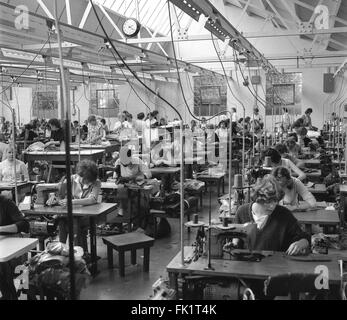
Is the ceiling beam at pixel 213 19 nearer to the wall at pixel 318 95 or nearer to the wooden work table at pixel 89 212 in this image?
the wooden work table at pixel 89 212

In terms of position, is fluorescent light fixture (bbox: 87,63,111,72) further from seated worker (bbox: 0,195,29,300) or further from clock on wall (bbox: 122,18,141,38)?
seated worker (bbox: 0,195,29,300)

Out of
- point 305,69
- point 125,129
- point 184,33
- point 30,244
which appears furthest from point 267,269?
point 305,69

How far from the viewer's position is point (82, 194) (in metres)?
4.86

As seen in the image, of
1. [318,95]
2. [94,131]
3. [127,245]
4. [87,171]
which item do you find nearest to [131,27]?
[87,171]

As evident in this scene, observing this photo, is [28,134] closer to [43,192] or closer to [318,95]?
[43,192]

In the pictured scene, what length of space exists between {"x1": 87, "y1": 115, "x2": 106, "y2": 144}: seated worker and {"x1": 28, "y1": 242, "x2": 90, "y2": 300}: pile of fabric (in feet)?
24.4

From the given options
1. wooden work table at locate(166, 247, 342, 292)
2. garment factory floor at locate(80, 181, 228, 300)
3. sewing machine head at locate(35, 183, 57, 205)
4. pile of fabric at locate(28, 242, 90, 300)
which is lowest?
garment factory floor at locate(80, 181, 228, 300)

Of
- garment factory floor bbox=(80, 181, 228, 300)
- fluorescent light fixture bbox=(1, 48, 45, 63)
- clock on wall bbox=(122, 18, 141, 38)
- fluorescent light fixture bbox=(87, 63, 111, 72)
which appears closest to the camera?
garment factory floor bbox=(80, 181, 228, 300)

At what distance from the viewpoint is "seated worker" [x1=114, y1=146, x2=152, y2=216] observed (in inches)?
230

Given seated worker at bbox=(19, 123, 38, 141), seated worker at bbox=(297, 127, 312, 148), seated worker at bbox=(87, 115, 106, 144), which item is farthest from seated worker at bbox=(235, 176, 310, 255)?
seated worker at bbox=(19, 123, 38, 141)

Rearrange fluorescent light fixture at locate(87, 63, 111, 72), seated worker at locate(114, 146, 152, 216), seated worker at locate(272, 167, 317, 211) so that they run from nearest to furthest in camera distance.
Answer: seated worker at locate(272, 167, 317, 211) < seated worker at locate(114, 146, 152, 216) < fluorescent light fixture at locate(87, 63, 111, 72)

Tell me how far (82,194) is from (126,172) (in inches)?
56.8

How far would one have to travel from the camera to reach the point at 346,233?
416 centimetres
